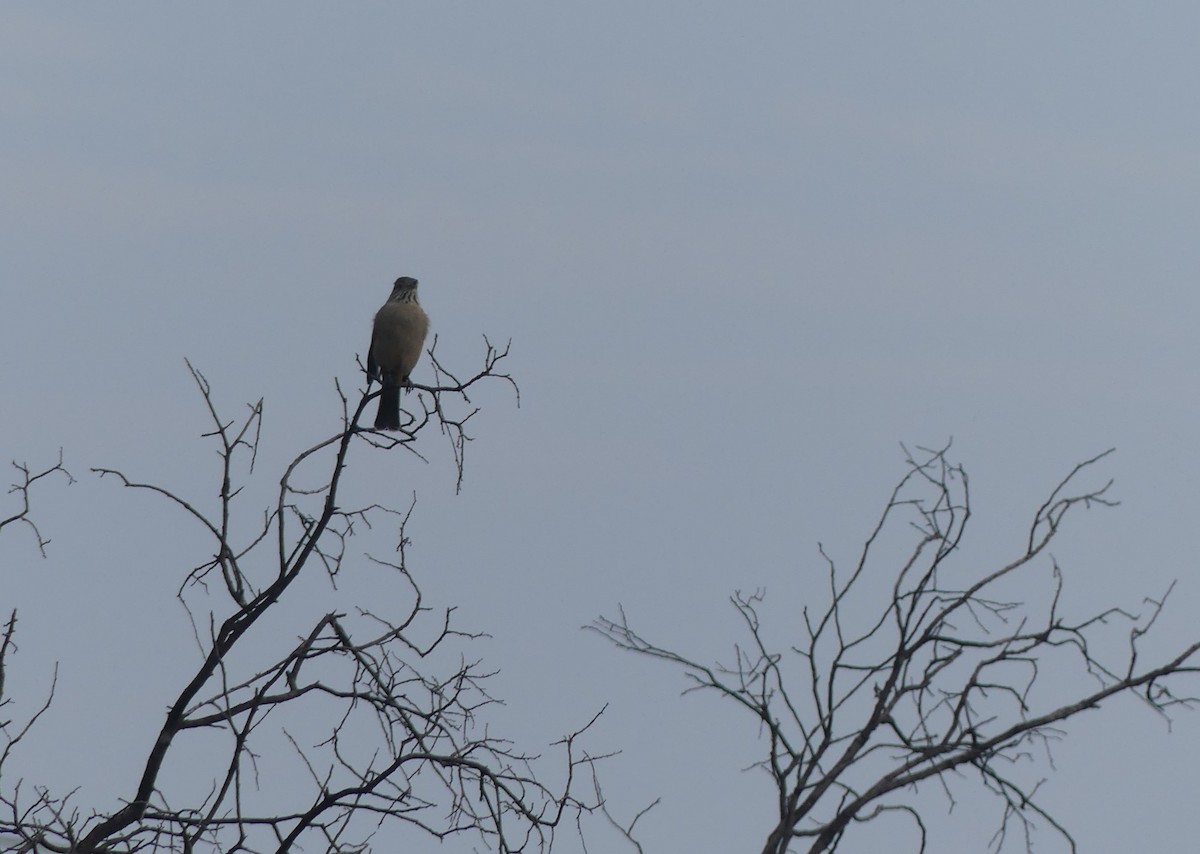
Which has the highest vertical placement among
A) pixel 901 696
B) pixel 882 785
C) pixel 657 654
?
pixel 657 654

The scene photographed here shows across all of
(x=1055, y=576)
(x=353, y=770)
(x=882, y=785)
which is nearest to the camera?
(x=882, y=785)

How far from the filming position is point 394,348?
836 centimetres

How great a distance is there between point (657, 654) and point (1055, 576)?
1.23m

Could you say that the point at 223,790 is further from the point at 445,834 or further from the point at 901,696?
the point at 901,696

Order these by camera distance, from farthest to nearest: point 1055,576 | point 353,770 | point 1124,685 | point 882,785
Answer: point 353,770, point 1055,576, point 1124,685, point 882,785

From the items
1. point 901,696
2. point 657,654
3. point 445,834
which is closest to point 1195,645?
point 901,696

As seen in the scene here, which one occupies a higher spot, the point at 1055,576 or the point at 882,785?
the point at 1055,576

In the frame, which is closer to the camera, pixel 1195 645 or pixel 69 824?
pixel 1195 645

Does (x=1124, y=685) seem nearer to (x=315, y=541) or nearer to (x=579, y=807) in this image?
(x=579, y=807)

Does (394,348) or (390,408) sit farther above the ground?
(394,348)

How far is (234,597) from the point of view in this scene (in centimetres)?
500

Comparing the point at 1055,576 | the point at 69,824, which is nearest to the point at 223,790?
the point at 69,824

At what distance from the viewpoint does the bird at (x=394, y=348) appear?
27.4 ft

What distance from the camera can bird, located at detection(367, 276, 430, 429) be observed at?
8.36 meters
